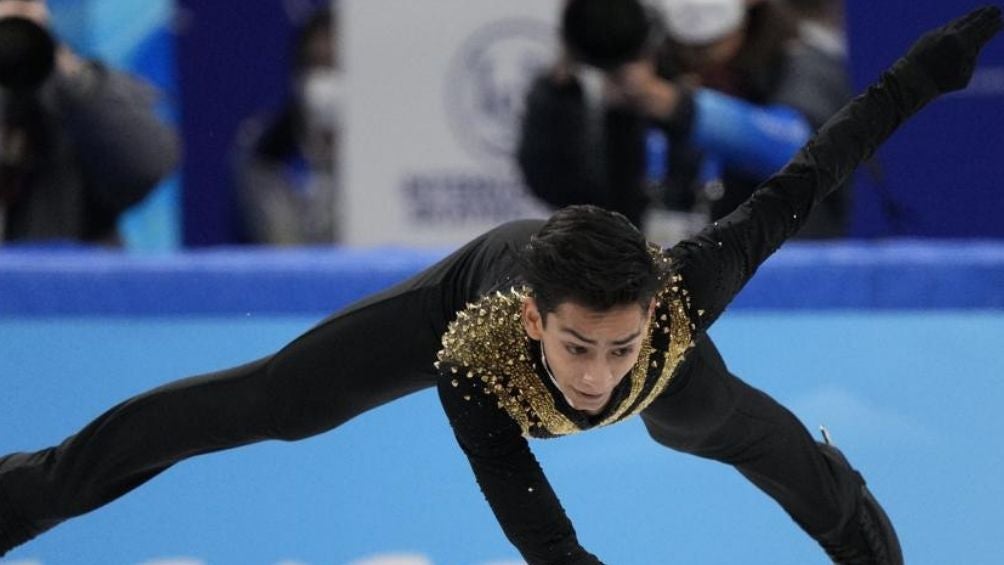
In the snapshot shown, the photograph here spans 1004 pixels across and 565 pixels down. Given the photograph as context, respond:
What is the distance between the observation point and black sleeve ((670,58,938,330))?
257 centimetres

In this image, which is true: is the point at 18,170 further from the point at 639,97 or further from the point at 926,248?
the point at 926,248

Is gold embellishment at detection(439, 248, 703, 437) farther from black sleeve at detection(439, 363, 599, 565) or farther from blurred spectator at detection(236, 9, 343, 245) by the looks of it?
blurred spectator at detection(236, 9, 343, 245)

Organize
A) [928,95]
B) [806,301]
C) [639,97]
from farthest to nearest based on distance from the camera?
[639,97]
[806,301]
[928,95]

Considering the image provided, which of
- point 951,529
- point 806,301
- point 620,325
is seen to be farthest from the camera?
point 806,301

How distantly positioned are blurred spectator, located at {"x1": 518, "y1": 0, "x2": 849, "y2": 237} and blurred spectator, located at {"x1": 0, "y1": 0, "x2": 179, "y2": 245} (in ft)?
3.40

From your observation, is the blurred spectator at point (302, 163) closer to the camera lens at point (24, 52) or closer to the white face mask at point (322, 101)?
the white face mask at point (322, 101)

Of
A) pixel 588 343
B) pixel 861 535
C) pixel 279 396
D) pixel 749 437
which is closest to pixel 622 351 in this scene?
pixel 588 343

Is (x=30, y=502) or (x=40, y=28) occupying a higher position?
(x=40, y=28)

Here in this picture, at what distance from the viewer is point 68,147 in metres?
4.19

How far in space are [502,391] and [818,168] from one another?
0.64 metres

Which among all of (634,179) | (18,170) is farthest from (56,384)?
(634,179)

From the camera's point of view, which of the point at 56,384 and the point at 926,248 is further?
the point at 926,248

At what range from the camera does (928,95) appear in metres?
2.73

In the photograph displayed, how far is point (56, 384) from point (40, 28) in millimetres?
1047
